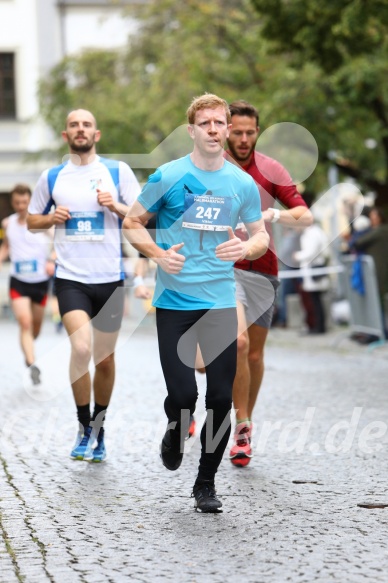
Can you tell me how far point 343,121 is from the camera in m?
22.1

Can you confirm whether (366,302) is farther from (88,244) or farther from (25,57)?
(25,57)

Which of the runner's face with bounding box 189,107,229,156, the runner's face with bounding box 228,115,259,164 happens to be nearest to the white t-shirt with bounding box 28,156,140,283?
the runner's face with bounding box 228,115,259,164

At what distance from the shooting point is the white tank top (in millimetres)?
13188

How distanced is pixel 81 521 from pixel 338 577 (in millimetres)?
1594

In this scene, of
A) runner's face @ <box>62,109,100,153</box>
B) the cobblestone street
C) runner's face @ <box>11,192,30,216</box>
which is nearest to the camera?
the cobblestone street

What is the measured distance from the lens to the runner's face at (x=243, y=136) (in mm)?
7555

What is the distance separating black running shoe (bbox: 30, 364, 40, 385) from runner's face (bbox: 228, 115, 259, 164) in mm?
5420

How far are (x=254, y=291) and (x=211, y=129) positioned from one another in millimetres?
1831

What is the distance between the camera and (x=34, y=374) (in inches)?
494

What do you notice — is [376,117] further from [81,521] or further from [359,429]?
[81,521]

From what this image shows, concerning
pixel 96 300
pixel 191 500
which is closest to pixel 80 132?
pixel 96 300

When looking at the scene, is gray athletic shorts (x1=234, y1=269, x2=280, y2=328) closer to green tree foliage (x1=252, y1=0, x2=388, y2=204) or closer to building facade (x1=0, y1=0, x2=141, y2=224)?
green tree foliage (x1=252, y1=0, x2=388, y2=204)

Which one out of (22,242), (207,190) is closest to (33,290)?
(22,242)

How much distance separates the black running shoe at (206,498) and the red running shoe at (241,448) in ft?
4.30
